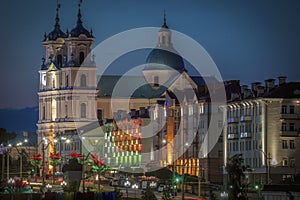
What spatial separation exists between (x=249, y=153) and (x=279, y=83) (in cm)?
864

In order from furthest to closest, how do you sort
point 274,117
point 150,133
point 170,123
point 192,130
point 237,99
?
point 150,133 < point 170,123 < point 192,130 < point 237,99 < point 274,117

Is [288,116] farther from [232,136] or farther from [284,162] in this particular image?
[232,136]

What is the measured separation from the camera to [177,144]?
165 meters

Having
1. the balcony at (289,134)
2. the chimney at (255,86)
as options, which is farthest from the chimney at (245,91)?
the balcony at (289,134)

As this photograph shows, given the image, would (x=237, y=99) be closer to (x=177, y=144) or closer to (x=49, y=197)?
(x=177, y=144)

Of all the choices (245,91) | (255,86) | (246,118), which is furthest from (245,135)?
(255,86)

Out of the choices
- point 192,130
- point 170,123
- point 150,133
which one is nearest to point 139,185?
point 192,130

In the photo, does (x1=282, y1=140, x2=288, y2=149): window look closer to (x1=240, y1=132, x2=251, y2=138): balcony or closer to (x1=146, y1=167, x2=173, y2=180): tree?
(x1=240, y1=132, x2=251, y2=138): balcony

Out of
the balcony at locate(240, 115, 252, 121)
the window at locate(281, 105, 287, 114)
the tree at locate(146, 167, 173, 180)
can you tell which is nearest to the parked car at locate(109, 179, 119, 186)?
the tree at locate(146, 167, 173, 180)

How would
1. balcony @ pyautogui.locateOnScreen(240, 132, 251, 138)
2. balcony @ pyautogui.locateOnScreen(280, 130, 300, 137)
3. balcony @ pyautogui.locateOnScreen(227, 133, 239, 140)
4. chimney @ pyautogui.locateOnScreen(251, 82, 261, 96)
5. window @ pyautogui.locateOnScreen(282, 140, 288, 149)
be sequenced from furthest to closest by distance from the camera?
balcony @ pyautogui.locateOnScreen(227, 133, 239, 140), balcony @ pyautogui.locateOnScreen(240, 132, 251, 138), chimney @ pyautogui.locateOnScreen(251, 82, 261, 96), balcony @ pyautogui.locateOnScreen(280, 130, 300, 137), window @ pyautogui.locateOnScreen(282, 140, 288, 149)

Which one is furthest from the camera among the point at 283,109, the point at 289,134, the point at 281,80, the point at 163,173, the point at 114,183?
the point at 163,173

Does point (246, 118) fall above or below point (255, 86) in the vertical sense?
below

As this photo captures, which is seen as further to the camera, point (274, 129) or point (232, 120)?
point (232, 120)

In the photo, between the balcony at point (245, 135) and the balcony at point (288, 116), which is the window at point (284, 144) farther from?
the balcony at point (245, 135)
